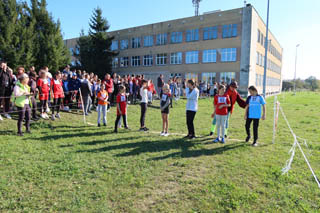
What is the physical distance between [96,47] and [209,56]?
18535 millimetres

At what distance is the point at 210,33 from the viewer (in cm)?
3238

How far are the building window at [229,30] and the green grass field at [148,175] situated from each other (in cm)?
2601

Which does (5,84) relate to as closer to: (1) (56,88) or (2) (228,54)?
(1) (56,88)

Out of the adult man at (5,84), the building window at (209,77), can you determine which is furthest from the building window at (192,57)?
the adult man at (5,84)

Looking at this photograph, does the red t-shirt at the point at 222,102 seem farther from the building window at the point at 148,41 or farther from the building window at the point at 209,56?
the building window at the point at 148,41

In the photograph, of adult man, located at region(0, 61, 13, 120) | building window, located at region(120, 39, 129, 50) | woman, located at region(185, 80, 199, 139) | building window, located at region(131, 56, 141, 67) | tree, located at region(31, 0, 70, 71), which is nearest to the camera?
woman, located at region(185, 80, 199, 139)

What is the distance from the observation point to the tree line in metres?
18.7

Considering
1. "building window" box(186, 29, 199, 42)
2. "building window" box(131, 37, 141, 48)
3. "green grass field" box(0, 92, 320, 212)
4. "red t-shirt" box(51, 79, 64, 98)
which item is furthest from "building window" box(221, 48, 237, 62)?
"red t-shirt" box(51, 79, 64, 98)

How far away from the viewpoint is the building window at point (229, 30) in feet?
98.0

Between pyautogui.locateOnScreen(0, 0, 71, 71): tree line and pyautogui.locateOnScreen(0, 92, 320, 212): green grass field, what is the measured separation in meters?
15.4

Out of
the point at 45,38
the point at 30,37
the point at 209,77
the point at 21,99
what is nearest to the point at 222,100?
the point at 21,99

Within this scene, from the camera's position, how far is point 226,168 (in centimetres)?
496

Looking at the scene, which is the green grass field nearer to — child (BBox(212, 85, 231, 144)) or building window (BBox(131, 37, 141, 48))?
child (BBox(212, 85, 231, 144))

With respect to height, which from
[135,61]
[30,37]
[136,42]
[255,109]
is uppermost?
[136,42]
